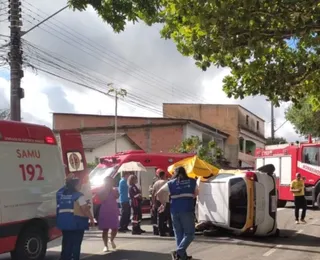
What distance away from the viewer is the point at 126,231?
1453cm

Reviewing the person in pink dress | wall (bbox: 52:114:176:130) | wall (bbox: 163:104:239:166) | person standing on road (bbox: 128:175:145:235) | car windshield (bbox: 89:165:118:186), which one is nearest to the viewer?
the person in pink dress

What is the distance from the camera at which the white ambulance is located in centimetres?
883

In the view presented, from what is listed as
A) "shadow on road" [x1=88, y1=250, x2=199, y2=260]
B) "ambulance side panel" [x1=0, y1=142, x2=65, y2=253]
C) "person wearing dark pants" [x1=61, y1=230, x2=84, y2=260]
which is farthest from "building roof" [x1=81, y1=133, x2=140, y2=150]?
"person wearing dark pants" [x1=61, y1=230, x2=84, y2=260]

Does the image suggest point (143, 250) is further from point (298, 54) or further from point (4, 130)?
point (298, 54)

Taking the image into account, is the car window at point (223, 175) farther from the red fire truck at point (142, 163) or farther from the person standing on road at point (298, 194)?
the red fire truck at point (142, 163)

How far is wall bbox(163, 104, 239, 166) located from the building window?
31734 mm

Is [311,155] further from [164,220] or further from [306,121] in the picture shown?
[306,121]

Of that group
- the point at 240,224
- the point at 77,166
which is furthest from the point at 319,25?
the point at 77,166

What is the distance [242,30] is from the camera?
9.30 meters

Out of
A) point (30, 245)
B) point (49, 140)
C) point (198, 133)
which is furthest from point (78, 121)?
point (30, 245)

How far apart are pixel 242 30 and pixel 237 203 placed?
4.79m

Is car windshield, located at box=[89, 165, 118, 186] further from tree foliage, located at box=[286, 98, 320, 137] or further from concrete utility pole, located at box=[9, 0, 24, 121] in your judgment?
tree foliage, located at box=[286, 98, 320, 137]

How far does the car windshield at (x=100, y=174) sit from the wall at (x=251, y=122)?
129ft

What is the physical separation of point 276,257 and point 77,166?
5.53m
